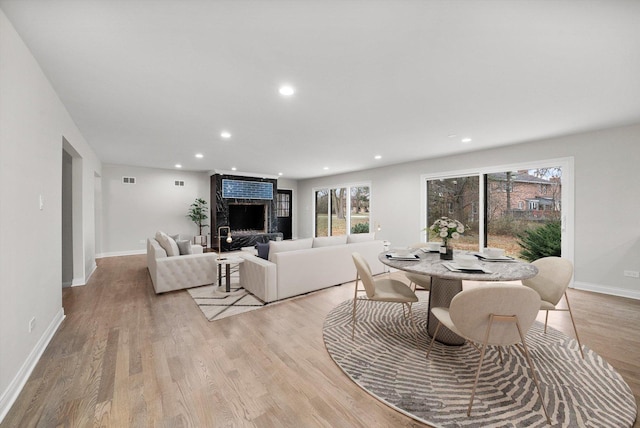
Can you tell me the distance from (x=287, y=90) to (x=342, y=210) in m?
6.26

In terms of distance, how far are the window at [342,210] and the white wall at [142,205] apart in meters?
3.86

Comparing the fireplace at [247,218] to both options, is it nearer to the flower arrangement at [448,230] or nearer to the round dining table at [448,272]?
the round dining table at [448,272]

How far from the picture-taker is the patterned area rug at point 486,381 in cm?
159

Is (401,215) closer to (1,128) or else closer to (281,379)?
(281,379)

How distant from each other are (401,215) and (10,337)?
651 cm

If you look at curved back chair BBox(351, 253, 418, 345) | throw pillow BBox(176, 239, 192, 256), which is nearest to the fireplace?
throw pillow BBox(176, 239, 192, 256)

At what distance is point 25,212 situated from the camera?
6.42 feet

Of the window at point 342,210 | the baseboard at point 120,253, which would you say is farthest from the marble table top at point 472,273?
the baseboard at point 120,253

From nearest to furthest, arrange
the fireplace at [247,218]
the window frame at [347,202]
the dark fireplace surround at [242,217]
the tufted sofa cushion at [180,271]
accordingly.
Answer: the tufted sofa cushion at [180,271], the window frame at [347,202], the dark fireplace surround at [242,217], the fireplace at [247,218]

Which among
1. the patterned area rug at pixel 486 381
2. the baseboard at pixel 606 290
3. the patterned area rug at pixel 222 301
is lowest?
the patterned area rug at pixel 486 381

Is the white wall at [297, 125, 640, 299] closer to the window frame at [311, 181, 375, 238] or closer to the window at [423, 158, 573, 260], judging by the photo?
the window at [423, 158, 573, 260]

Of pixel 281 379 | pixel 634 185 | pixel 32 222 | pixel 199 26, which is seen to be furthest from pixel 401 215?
pixel 32 222

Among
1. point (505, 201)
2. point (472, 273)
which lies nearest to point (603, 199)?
point (505, 201)

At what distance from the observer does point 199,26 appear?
5.52 ft
